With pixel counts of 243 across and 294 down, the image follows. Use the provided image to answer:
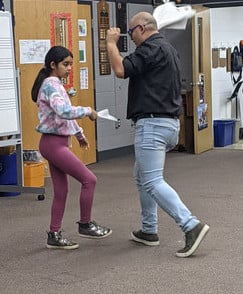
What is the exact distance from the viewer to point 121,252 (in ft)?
14.5

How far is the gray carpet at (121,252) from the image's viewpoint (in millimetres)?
3770

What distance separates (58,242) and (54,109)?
0.92 meters

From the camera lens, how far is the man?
4184 mm

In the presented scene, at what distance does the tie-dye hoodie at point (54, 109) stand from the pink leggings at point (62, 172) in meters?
0.06

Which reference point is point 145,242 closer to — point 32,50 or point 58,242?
point 58,242

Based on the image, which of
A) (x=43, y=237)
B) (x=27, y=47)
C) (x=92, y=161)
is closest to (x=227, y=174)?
(x=92, y=161)

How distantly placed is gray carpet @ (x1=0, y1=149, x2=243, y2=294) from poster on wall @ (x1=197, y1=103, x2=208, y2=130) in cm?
261

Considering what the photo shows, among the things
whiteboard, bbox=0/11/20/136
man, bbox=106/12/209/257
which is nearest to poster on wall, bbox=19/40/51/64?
whiteboard, bbox=0/11/20/136

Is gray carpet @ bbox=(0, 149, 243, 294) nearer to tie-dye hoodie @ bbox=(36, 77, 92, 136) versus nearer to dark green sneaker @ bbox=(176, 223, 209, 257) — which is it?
dark green sneaker @ bbox=(176, 223, 209, 257)

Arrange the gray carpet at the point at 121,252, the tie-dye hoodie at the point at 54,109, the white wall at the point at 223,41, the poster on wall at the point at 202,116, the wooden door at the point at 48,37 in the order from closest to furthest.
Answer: the gray carpet at the point at 121,252 → the tie-dye hoodie at the point at 54,109 → the wooden door at the point at 48,37 → the poster on wall at the point at 202,116 → the white wall at the point at 223,41

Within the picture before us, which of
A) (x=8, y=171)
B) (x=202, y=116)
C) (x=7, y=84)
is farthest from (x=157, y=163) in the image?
(x=202, y=116)

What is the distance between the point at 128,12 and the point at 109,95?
1248mm

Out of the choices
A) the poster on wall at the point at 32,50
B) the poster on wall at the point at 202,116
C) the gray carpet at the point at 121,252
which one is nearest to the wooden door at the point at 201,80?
the poster on wall at the point at 202,116

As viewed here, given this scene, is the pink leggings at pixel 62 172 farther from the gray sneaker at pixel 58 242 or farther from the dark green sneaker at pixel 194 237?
the dark green sneaker at pixel 194 237
